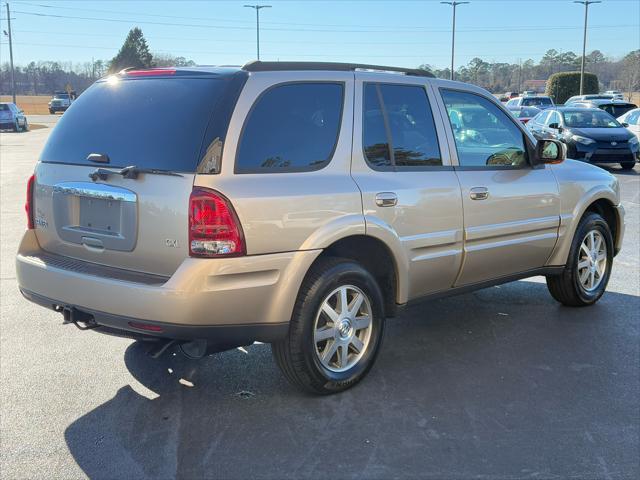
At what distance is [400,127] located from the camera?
4.56m

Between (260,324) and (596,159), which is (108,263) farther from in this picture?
(596,159)

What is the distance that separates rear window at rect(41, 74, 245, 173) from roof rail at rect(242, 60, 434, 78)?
0.18 metres

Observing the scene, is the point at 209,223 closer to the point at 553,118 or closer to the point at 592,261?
the point at 592,261

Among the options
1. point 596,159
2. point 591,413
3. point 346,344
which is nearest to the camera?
point 591,413

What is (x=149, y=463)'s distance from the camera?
3.35 m

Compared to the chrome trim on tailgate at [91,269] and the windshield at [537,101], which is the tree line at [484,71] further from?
the chrome trim on tailgate at [91,269]

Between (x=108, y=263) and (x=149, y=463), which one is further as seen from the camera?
(x=108, y=263)

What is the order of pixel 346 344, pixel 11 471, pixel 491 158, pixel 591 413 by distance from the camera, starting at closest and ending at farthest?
1. pixel 11 471
2. pixel 591 413
3. pixel 346 344
4. pixel 491 158

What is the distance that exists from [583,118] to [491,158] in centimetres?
1491

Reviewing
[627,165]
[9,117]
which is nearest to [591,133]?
[627,165]

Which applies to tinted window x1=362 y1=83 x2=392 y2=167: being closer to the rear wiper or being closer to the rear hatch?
the rear hatch

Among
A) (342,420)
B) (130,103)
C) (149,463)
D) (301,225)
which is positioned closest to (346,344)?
(342,420)

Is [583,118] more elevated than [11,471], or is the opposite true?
[583,118]

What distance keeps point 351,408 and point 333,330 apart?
1.53 feet
